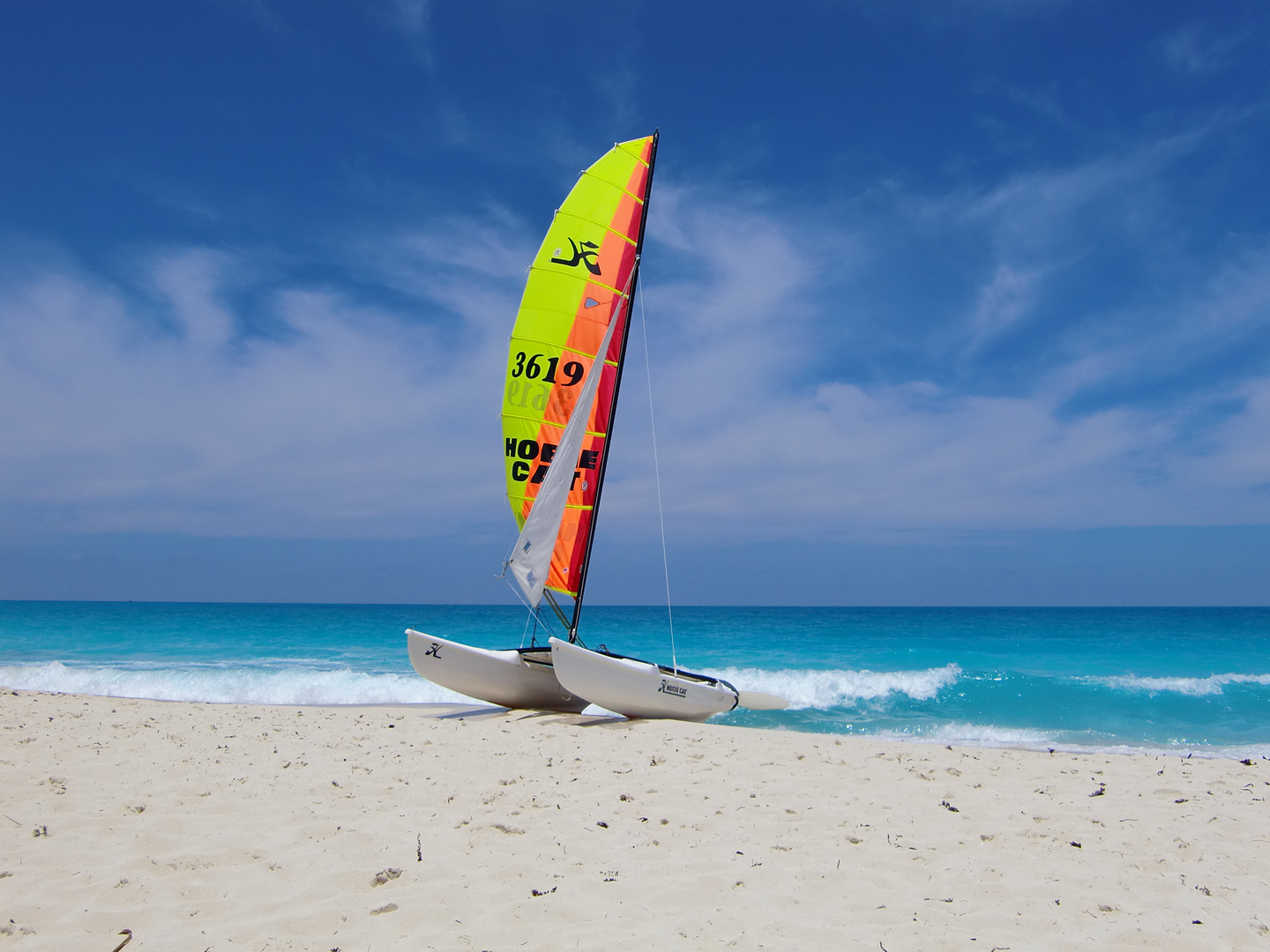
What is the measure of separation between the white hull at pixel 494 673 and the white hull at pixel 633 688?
0.74m

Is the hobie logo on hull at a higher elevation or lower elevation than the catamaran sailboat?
lower

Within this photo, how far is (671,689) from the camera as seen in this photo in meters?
8.96

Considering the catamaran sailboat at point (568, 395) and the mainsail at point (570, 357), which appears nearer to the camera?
the catamaran sailboat at point (568, 395)

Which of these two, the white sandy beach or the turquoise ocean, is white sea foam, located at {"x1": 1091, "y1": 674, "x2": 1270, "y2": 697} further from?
the white sandy beach

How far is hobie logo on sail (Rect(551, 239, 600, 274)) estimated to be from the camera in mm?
9953

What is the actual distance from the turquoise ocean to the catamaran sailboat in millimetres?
767

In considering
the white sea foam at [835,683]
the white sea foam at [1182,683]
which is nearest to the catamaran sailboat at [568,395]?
the white sea foam at [835,683]

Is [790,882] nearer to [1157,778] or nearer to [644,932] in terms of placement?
[644,932]

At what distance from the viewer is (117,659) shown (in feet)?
68.4

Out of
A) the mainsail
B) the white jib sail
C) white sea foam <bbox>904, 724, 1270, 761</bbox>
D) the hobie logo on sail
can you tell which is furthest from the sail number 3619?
white sea foam <bbox>904, 724, 1270, 761</bbox>

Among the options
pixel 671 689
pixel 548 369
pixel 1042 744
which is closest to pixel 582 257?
pixel 548 369

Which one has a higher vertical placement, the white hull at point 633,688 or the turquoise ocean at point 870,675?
the white hull at point 633,688

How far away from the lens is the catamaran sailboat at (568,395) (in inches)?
377

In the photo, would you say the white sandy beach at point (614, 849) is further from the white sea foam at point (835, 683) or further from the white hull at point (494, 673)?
the white sea foam at point (835, 683)
